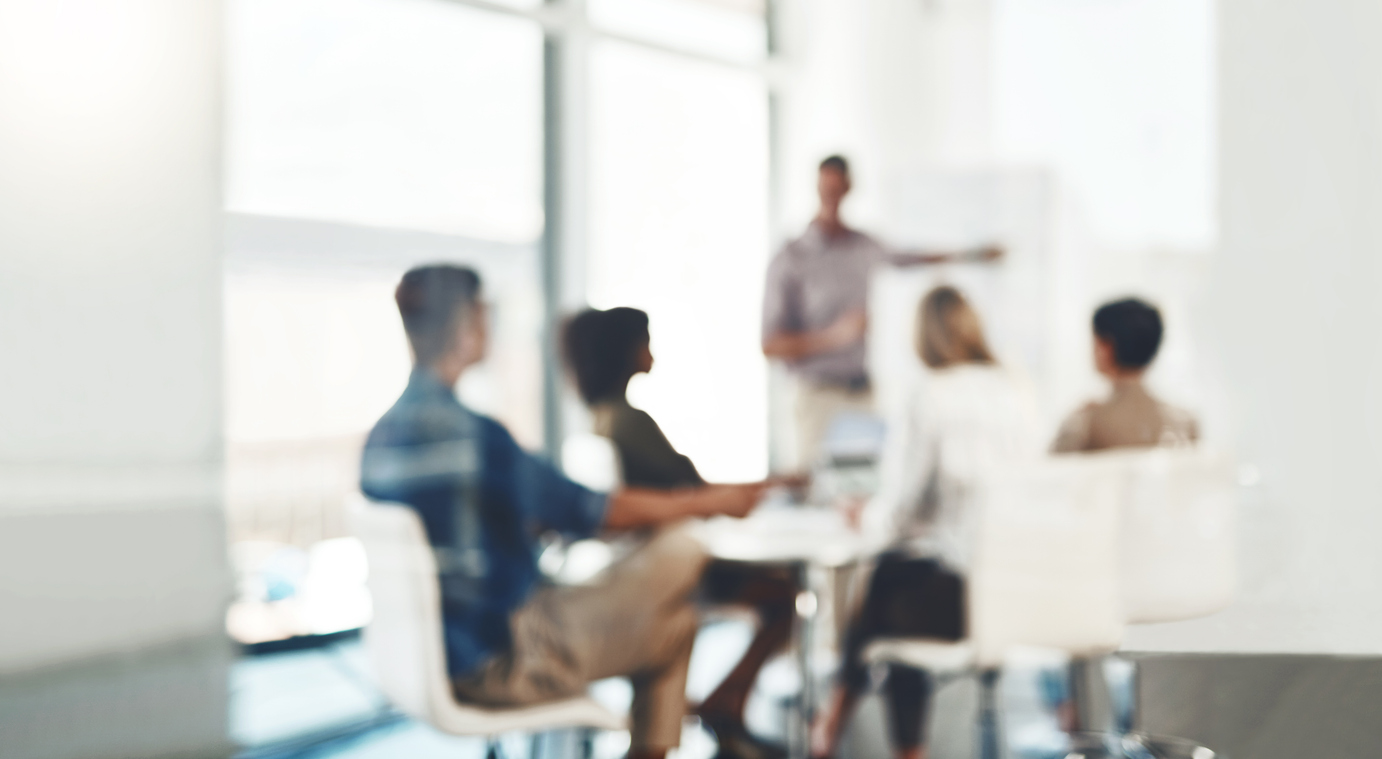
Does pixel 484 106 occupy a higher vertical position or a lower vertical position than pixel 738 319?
higher

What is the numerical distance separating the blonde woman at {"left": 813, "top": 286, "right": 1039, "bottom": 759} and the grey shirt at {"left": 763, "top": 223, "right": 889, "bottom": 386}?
0.24 m

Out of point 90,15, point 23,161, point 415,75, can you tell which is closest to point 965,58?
point 415,75

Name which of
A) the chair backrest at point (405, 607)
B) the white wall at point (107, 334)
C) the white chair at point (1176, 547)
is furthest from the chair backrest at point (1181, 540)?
the white wall at point (107, 334)

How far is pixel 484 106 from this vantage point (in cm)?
206

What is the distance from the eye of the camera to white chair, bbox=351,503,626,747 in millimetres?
1334

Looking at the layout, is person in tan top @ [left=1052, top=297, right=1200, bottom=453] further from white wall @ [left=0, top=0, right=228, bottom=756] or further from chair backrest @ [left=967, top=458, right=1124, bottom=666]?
white wall @ [left=0, top=0, right=228, bottom=756]

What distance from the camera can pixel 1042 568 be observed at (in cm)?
168

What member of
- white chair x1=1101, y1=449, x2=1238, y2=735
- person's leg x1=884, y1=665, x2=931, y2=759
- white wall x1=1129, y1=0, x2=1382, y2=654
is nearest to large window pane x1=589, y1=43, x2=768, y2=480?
person's leg x1=884, y1=665, x2=931, y2=759

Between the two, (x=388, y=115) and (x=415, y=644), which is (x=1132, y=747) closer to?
(x=415, y=644)

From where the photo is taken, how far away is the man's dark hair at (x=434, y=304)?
4.92 feet

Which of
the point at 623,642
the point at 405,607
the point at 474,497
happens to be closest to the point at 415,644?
the point at 405,607

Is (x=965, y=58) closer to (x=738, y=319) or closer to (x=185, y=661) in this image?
(x=738, y=319)

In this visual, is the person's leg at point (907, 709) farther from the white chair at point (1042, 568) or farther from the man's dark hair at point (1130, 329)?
the man's dark hair at point (1130, 329)

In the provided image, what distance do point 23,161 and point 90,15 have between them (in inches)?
11.9
